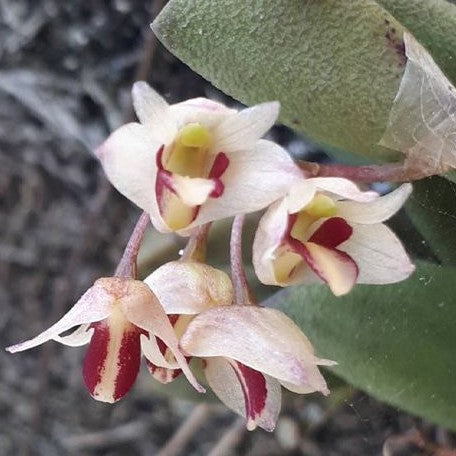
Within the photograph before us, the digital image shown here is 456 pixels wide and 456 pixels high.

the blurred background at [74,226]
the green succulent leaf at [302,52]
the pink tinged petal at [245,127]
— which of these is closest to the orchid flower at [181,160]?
the pink tinged petal at [245,127]

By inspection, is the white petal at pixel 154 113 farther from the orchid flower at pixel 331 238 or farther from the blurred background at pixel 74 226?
the blurred background at pixel 74 226

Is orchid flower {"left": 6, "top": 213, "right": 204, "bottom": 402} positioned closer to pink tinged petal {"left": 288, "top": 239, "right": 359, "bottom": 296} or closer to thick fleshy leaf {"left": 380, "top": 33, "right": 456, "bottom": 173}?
pink tinged petal {"left": 288, "top": 239, "right": 359, "bottom": 296}

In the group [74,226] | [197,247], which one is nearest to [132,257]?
[197,247]

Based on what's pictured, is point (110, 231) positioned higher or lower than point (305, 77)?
lower

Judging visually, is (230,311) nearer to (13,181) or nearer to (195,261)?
(195,261)

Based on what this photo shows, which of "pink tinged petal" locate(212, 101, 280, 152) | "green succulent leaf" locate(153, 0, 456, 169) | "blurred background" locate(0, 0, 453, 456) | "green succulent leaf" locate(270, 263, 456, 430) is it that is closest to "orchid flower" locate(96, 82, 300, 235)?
"pink tinged petal" locate(212, 101, 280, 152)

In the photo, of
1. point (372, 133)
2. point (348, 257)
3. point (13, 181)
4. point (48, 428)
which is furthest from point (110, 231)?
point (348, 257)

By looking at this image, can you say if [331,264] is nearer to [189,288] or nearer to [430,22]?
[189,288]
